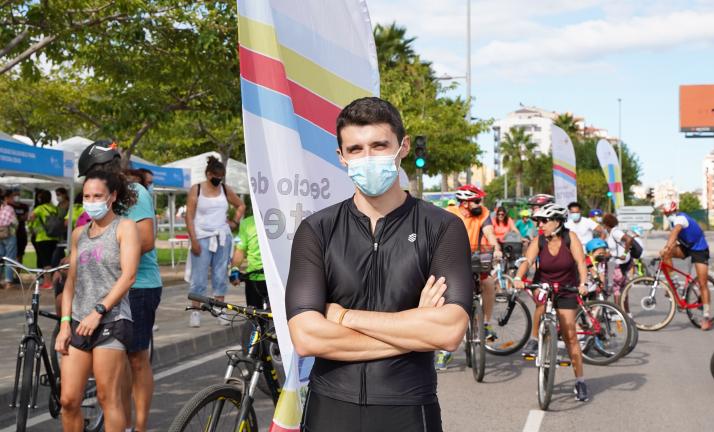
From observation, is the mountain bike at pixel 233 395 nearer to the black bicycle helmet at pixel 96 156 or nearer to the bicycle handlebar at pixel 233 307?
the bicycle handlebar at pixel 233 307

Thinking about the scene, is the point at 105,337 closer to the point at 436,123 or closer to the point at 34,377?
the point at 34,377

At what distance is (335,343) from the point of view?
275cm

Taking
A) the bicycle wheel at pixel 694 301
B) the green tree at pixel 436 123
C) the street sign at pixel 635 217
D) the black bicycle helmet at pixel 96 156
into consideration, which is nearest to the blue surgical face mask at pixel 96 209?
the black bicycle helmet at pixel 96 156

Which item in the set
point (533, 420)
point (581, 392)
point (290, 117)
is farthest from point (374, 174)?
point (581, 392)

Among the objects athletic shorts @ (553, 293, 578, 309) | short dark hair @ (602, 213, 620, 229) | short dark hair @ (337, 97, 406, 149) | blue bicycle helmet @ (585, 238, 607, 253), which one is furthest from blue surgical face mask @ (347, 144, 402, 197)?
short dark hair @ (602, 213, 620, 229)

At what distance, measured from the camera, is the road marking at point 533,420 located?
21.7ft

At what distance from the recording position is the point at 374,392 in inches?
106

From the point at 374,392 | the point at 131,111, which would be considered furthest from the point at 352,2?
the point at 131,111

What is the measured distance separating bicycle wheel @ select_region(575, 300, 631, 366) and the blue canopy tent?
25.9 ft

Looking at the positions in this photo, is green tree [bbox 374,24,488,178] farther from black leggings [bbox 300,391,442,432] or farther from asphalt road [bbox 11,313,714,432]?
black leggings [bbox 300,391,442,432]

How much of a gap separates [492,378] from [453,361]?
3.13 feet

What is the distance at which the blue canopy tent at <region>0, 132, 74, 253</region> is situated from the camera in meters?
14.6

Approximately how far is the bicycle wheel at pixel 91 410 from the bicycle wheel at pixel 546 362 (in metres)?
3.37

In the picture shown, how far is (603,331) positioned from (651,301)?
3.65m
